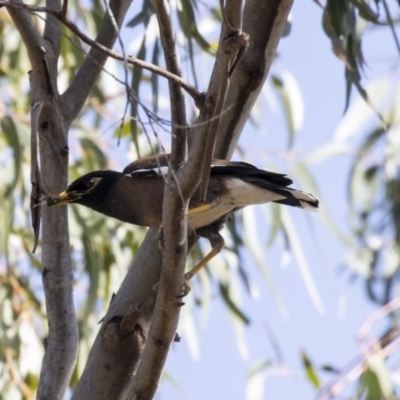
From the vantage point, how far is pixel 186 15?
278 cm

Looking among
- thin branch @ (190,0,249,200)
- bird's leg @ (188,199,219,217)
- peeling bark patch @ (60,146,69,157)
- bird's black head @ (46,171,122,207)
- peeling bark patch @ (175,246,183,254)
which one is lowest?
peeling bark patch @ (175,246,183,254)

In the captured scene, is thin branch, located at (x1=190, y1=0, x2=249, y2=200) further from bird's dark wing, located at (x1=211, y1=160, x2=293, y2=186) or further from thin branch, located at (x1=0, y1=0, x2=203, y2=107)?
bird's dark wing, located at (x1=211, y1=160, x2=293, y2=186)

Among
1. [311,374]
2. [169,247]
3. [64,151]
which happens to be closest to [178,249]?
[169,247]

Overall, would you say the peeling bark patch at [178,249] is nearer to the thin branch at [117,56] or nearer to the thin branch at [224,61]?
the thin branch at [224,61]

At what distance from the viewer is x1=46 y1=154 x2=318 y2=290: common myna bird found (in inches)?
104

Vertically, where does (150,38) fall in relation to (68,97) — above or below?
above

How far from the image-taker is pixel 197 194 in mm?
2717

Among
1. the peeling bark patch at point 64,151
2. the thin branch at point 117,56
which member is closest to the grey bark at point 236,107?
the peeling bark patch at point 64,151

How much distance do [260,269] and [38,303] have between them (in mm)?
1004

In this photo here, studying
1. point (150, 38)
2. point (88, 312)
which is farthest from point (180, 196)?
point (88, 312)

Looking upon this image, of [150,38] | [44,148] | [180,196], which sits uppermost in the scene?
[150,38]

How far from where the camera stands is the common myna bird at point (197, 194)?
2.63 m

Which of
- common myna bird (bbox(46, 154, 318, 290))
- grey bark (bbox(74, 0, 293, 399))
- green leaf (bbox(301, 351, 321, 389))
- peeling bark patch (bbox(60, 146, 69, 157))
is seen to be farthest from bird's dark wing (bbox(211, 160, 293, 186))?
green leaf (bbox(301, 351, 321, 389))

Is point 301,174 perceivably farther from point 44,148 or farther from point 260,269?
point 44,148
